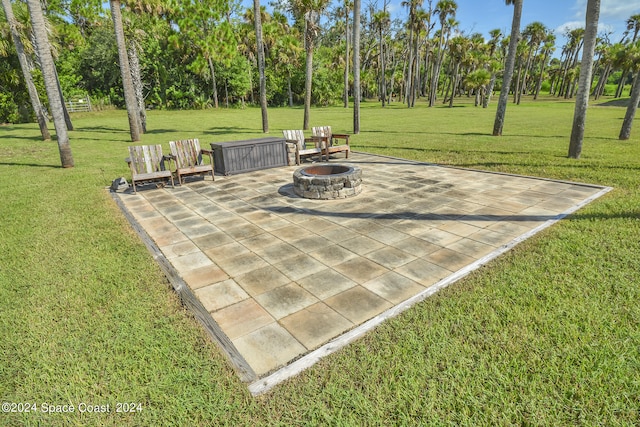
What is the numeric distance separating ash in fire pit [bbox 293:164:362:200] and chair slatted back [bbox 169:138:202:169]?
3399 mm

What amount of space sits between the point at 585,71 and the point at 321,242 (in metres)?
10.5

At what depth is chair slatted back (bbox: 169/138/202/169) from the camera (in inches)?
Answer: 358

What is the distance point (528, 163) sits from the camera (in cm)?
1048

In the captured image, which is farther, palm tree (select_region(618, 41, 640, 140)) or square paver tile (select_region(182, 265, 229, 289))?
palm tree (select_region(618, 41, 640, 140))

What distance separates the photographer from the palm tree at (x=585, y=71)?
9.69 metres

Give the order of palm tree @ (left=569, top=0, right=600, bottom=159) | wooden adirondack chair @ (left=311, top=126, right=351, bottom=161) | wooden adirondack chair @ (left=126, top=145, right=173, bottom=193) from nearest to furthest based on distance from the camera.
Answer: wooden adirondack chair @ (left=126, top=145, right=173, bottom=193) < palm tree @ (left=569, top=0, right=600, bottom=159) < wooden adirondack chair @ (left=311, top=126, right=351, bottom=161)

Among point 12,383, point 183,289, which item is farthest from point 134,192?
point 12,383

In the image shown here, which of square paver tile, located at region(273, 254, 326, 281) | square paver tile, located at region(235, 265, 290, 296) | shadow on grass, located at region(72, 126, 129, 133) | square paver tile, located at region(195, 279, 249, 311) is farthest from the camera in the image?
shadow on grass, located at region(72, 126, 129, 133)

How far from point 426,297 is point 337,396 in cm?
169

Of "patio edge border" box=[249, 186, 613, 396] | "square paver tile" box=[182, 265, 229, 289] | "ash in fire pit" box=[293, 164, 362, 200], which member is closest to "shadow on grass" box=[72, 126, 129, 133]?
"ash in fire pit" box=[293, 164, 362, 200]

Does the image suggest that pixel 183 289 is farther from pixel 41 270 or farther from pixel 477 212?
pixel 477 212

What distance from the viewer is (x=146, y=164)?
28.3 ft

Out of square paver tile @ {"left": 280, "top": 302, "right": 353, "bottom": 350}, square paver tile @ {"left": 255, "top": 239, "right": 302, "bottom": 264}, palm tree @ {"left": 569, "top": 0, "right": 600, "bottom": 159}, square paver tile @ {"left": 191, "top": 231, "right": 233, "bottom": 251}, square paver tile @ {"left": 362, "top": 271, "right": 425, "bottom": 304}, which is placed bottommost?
square paver tile @ {"left": 280, "top": 302, "right": 353, "bottom": 350}

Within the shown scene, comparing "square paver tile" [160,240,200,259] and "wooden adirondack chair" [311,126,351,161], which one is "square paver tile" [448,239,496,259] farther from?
"wooden adirondack chair" [311,126,351,161]
